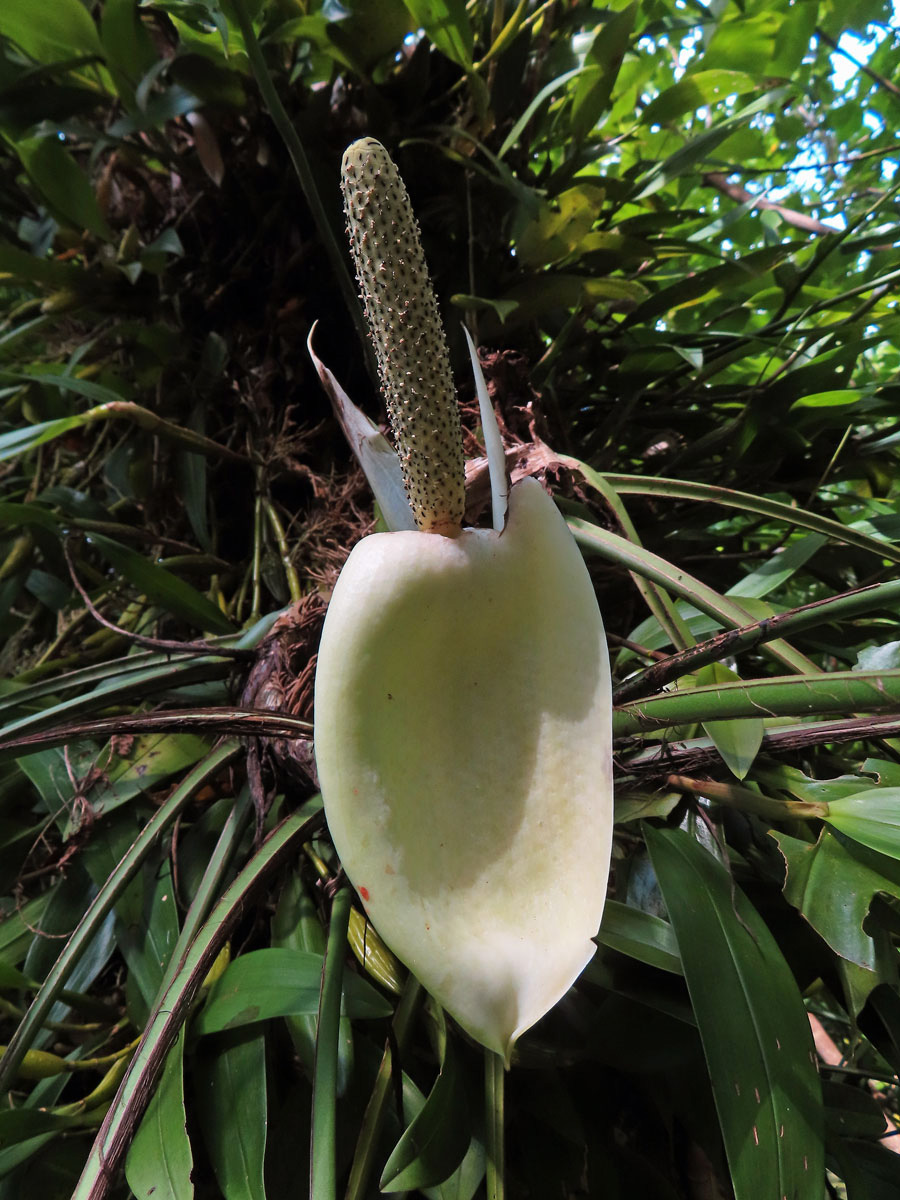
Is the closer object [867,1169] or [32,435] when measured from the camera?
[867,1169]

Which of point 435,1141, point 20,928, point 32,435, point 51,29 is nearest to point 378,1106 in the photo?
point 435,1141

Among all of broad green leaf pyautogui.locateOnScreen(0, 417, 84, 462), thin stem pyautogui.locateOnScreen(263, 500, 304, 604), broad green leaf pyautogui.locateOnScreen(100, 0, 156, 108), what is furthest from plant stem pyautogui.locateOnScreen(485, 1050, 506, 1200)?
broad green leaf pyautogui.locateOnScreen(100, 0, 156, 108)

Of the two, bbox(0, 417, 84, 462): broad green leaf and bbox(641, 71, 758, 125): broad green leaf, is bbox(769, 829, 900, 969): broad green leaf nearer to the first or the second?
bbox(0, 417, 84, 462): broad green leaf

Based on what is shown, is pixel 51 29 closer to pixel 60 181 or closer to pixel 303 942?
pixel 60 181

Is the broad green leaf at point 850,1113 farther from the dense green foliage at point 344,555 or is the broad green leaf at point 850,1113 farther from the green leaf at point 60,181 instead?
the green leaf at point 60,181

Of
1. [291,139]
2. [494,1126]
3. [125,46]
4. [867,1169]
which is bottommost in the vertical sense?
[867,1169]

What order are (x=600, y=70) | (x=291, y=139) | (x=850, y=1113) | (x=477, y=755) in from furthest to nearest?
(x=600, y=70) < (x=291, y=139) < (x=850, y=1113) < (x=477, y=755)

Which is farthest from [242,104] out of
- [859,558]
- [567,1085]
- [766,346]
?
[567,1085]
